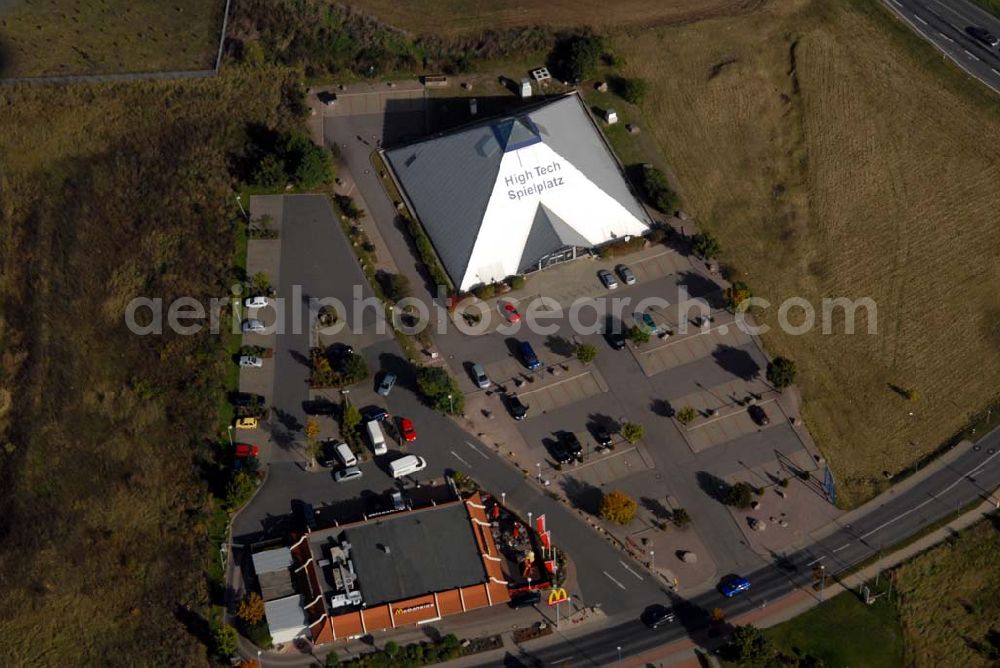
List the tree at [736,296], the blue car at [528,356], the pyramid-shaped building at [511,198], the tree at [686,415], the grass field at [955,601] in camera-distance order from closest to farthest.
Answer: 1. the grass field at [955,601]
2. the tree at [686,415]
3. the blue car at [528,356]
4. the tree at [736,296]
5. the pyramid-shaped building at [511,198]

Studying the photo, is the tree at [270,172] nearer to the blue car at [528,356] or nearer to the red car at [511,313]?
the red car at [511,313]

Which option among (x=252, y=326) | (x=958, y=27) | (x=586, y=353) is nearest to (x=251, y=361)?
(x=252, y=326)

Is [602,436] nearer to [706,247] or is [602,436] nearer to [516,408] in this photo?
[516,408]

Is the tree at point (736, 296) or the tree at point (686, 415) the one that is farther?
the tree at point (736, 296)

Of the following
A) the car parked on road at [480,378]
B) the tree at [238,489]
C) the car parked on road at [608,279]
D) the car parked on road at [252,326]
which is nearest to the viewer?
the tree at [238,489]

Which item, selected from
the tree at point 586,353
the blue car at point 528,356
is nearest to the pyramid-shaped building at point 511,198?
the blue car at point 528,356

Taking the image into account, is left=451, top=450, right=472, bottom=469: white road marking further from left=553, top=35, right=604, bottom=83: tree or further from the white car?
left=553, top=35, right=604, bottom=83: tree

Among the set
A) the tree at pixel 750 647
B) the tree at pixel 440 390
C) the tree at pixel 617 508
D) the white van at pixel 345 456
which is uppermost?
the tree at pixel 440 390

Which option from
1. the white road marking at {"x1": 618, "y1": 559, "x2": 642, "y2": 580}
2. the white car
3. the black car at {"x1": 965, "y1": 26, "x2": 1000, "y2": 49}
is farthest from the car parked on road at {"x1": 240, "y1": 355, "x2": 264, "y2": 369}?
the black car at {"x1": 965, "y1": 26, "x2": 1000, "y2": 49}
